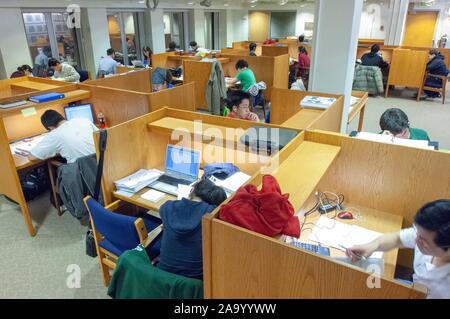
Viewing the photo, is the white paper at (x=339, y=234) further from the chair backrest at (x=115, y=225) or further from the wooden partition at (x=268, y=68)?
the wooden partition at (x=268, y=68)

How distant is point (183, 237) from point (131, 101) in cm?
197

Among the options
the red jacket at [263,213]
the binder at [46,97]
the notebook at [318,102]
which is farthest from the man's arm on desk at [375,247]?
the binder at [46,97]

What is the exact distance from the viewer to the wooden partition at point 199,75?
6111mm

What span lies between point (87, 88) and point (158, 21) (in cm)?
724

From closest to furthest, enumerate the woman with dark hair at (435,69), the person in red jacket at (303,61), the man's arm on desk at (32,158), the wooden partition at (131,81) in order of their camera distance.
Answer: the man's arm on desk at (32,158) < the wooden partition at (131,81) < the woman with dark hair at (435,69) < the person in red jacket at (303,61)

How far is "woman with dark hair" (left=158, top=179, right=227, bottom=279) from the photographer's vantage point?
167cm

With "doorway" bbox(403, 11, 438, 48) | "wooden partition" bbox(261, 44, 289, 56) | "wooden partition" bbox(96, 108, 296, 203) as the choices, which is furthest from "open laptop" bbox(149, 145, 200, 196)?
"doorway" bbox(403, 11, 438, 48)

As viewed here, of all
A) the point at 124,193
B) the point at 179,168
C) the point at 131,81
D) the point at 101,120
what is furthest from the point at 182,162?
the point at 131,81

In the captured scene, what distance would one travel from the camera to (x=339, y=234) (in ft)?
6.56

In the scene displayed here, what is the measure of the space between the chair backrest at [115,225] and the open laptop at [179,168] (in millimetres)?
580

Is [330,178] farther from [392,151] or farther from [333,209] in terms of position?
[392,151]

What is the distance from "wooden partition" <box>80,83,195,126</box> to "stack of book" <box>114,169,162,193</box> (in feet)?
2.30

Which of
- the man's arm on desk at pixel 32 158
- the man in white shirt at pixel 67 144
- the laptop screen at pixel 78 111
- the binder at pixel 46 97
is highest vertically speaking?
the binder at pixel 46 97
